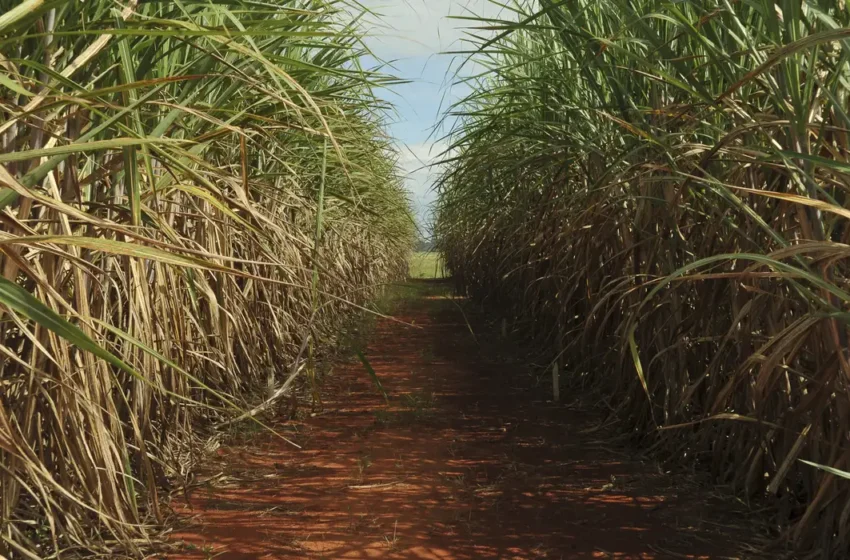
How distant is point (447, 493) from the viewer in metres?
2.81

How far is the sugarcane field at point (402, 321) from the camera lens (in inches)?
65.4

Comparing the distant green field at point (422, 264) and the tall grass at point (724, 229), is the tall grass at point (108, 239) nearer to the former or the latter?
the tall grass at point (724, 229)

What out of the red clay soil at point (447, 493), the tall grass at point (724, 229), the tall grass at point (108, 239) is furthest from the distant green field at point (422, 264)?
the tall grass at point (108, 239)

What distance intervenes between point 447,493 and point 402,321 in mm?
573

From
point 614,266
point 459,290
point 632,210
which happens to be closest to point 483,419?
point 614,266

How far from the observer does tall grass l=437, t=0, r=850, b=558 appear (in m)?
1.81

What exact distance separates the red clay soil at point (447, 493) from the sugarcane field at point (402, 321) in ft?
0.05

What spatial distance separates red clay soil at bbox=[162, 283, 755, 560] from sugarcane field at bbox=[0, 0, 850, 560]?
0.05 feet

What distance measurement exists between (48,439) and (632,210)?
6.90 ft

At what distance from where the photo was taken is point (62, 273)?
1.96 meters

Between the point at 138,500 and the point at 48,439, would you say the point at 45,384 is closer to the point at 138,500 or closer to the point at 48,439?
the point at 48,439

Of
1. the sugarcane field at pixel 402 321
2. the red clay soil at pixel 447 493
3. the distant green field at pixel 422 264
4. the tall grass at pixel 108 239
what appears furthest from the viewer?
the distant green field at pixel 422 264

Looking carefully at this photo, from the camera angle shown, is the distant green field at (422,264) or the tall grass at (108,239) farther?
the distant green field at (422,264)

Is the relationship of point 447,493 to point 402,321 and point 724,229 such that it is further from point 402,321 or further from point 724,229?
point 724,229
